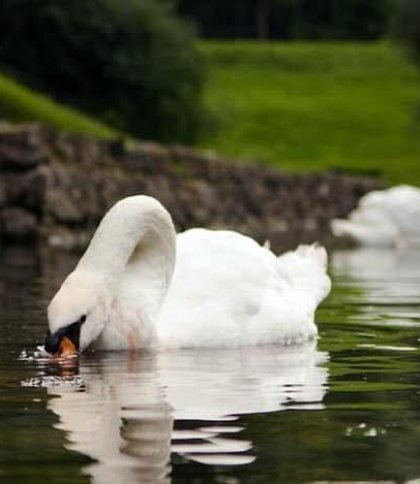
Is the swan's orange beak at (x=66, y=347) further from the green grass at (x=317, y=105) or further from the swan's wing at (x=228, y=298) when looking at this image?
the green grass at (x=317, y=105)

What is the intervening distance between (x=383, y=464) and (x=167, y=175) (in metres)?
32.0

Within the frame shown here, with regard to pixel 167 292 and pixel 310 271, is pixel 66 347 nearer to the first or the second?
pixel 167 292

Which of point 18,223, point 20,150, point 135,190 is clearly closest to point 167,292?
point 18,223

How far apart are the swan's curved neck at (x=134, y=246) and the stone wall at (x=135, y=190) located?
16.2 m

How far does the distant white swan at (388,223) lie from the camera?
34.6m

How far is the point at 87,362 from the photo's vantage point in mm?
11633

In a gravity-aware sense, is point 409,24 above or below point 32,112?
above

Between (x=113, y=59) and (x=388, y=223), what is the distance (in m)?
20.1

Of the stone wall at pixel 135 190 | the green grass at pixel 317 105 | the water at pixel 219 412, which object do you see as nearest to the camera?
the water at pixel 219 412

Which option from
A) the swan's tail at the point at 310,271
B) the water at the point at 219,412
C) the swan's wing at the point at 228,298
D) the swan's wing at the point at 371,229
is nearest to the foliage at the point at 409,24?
the swan's wing at the point at 371,229

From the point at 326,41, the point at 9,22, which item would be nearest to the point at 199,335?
the point at 9,22

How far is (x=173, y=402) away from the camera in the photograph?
964cm

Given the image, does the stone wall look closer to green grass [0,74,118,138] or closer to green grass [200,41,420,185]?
green grass [0,74,118,138]

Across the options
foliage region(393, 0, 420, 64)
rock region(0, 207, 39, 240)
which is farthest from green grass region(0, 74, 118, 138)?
foliage region(393, 0, 420, 64)
